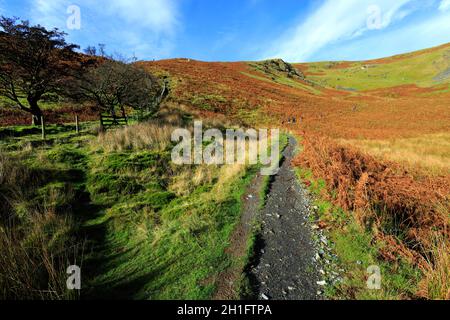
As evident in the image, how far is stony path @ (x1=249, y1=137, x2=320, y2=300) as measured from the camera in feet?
12.3

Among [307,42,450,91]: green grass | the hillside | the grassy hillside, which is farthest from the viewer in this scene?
[307,42,450,91]: green grass

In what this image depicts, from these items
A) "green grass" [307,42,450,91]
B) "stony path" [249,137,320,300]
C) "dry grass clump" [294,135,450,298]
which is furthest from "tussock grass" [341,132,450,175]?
"green grass" [307,42,450,91]

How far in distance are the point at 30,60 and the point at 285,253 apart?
62.2 feet

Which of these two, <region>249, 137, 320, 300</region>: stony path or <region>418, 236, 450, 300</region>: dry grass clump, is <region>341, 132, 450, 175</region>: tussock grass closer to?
<region>249, 137, 320, 300</region>: stony path

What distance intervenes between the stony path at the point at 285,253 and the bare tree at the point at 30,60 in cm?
1683

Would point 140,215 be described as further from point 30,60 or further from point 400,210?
point 30,60

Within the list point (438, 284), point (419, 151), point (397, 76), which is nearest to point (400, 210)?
point (438, 284)

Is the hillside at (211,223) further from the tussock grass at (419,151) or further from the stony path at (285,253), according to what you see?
the tussock grass at (419,151)

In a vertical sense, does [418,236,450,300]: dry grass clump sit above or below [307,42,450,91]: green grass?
below

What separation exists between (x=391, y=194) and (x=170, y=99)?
2621 centimetres

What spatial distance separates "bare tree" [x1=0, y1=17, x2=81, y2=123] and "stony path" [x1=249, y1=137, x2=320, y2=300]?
16.8 m

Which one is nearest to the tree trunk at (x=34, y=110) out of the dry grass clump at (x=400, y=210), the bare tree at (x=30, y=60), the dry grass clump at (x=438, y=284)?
the bare tree at (x=30, y=60)

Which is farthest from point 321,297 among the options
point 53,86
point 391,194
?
point 53,86
